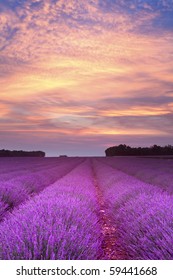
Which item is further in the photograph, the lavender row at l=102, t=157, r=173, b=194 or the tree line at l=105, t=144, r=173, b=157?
the tree line at l=105, t=144, r=173, b=157

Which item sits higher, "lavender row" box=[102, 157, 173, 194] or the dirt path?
"lavender row" box=[102, 157, 173, 194]

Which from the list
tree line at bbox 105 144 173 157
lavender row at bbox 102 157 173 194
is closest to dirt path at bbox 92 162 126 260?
lavender row at bbox 102 157 173 194

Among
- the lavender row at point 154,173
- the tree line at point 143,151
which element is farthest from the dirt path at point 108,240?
the tree line at point 143,151

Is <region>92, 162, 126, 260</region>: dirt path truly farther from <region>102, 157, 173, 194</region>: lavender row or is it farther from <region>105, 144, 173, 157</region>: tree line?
<region>105, 144, 173, 157</region>: tree line

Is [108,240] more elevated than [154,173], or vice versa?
[154,173]

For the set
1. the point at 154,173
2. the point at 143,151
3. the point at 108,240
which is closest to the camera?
the point at 108,240

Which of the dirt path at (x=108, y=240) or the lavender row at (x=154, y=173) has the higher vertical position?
the lavender row at (x=154, y=173)

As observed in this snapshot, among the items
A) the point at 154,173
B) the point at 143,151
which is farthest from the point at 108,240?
the point at 143,151

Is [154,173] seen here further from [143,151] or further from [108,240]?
[143,151]

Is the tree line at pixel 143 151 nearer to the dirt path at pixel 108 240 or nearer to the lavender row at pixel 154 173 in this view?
the lavender row at pixel 154 173

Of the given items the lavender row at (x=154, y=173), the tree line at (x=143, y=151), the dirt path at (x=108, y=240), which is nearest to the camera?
the dirt path at (x=108, y=240)

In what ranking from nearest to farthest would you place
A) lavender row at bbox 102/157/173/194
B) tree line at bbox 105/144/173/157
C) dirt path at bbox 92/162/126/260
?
dirt path at bbox 92/162/126/260 → lavender row at bbox 102/157/173/194 → tree line at bbox 105/144/173/157

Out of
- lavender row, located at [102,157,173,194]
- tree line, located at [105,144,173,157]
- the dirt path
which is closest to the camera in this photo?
the dirt path

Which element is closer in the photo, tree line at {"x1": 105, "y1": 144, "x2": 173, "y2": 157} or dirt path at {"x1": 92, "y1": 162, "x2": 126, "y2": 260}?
dirt path at {"x1": 92, "y1": 162, "x2": 126, "y2": 260}
